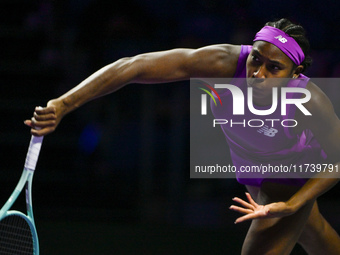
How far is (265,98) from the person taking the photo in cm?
246

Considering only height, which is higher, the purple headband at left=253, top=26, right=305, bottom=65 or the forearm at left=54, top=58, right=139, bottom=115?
the purple headband at left=253, top=26, right=305, bottom=65

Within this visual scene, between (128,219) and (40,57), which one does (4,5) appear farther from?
(128,219)

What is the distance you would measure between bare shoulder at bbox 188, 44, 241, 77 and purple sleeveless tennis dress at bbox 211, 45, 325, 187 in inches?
2.9

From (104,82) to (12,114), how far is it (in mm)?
3035

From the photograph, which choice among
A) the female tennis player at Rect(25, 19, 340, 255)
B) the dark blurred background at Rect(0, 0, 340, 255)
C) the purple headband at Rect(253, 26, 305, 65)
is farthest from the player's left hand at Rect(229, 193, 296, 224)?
the dark blurred background at Rect(0, 0, 340, 255)

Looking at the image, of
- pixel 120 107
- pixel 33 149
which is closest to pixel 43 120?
pixel 33 149

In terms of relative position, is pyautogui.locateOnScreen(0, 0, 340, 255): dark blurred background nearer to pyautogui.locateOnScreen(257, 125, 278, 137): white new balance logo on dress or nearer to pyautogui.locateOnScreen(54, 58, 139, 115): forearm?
pyautogui.locateOnScreen(257, 125, 278, 137): white new balance logo on dress

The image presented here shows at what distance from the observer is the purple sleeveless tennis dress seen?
99.9 inches

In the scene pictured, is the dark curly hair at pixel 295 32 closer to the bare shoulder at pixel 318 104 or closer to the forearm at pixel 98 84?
the bare shoulder at pixel 318 104

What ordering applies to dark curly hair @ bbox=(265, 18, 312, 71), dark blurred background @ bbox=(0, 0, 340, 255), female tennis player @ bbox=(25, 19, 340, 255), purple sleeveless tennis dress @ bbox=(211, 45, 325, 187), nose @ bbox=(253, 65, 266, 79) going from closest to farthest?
female tennis player @ bbox=(25, 19, 340, 255) → nose @ bbox=(253, 65, 266, 79) → dark curly hair @ bbox=(265, 18, 312, 71) → purple sleeveless tennis dress @ bbox=(211, 45, 325, 187) → dark blurred background @ bbox=(0, 0, 340, 255)

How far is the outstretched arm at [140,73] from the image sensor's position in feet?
7.00

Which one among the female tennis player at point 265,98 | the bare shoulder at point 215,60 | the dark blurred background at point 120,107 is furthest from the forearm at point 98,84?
the dark blurred background at point 120,107

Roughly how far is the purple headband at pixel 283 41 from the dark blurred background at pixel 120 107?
2.38 metres

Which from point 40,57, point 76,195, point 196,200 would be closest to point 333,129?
point 196,200
